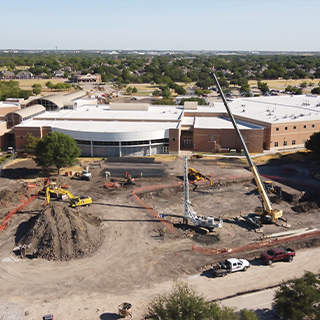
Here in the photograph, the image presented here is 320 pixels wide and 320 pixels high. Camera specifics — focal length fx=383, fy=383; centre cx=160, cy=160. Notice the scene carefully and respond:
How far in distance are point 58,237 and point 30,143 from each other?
32.1m

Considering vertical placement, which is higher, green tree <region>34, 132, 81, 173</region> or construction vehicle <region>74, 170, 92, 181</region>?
green tree <region>34, 132, 81, 173</region>

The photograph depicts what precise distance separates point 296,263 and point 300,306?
31.0ft

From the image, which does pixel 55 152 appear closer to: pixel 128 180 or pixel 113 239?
pixel 128 180

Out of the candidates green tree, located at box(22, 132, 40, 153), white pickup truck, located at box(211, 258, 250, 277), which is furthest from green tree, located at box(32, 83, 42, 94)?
white pickup truck, located at box(211, 258, 250, 277)

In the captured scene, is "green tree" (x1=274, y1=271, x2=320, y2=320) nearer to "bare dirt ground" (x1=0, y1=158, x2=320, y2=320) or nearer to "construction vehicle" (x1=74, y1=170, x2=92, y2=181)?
"bare dirt ground" (x1=0, y1=158, x2=320, y2=320)

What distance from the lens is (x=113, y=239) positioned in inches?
1396

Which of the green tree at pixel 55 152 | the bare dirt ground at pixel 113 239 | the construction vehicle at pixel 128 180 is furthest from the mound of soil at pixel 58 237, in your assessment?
the green tree at pixel 55 152

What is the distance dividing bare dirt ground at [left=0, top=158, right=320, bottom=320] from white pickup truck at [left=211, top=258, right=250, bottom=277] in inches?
48.1

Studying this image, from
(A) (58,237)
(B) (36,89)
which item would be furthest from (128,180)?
(B) (36,89)

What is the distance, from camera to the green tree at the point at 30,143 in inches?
2408

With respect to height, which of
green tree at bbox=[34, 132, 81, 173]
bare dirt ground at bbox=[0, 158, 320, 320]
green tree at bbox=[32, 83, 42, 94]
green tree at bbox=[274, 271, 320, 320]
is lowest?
bare dirt ground at bbox=[0, 158, 320, 320]

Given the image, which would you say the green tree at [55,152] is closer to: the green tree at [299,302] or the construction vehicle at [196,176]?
the construction vehicle at [196,176]

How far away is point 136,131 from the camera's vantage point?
204 ft

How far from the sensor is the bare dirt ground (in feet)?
89.8
